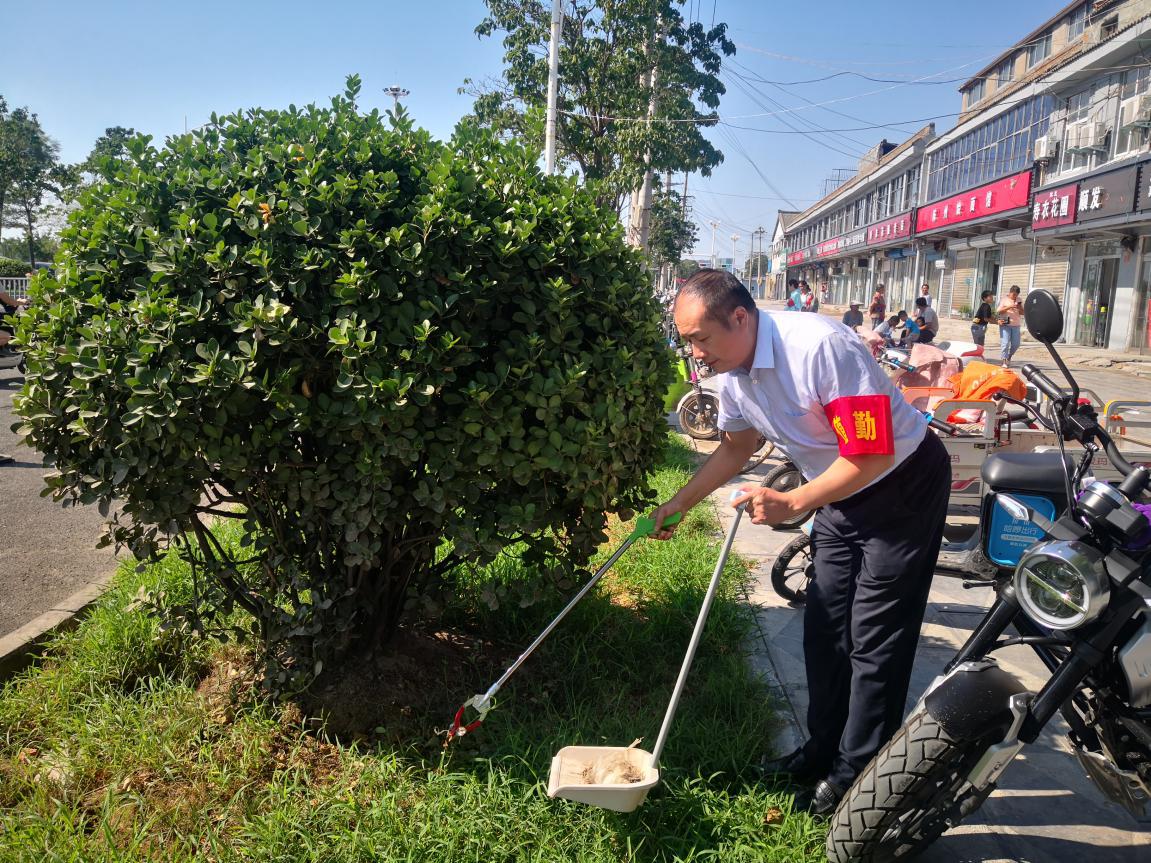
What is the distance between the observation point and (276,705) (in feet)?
9.60

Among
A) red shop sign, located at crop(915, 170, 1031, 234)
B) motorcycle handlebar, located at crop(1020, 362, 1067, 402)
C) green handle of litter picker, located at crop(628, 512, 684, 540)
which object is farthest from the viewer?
red shop sign, located at crop(915, 170, 1031, 234)

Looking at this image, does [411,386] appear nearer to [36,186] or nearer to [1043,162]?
[1043,162]

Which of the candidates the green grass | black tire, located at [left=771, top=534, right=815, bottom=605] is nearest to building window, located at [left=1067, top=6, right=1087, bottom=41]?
black tire, located at [left=771, top=534, right=815, bottom=605]

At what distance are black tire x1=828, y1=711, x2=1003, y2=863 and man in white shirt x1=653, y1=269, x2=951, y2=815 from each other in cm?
33

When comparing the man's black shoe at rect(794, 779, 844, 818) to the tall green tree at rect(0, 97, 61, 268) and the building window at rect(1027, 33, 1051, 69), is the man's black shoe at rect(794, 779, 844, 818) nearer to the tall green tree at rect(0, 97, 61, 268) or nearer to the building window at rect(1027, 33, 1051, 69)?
the building window at rect(1027, 33, 1051, 69)

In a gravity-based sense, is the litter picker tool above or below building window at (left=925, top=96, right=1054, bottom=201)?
below

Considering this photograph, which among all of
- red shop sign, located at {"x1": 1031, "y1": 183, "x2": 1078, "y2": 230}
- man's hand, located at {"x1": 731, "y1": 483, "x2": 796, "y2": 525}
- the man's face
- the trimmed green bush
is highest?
red shop sign, located at {"x1": 1031, "y1": 183, "x2": 1078, "y2": 230}

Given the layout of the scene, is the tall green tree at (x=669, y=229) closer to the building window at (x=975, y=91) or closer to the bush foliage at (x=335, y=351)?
the building window at (x=975, y=91)

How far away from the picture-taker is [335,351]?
2428mm

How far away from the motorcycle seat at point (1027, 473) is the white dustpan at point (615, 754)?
0.87 meters

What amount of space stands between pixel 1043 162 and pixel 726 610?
27.0m

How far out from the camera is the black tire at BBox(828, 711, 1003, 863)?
2092 mm

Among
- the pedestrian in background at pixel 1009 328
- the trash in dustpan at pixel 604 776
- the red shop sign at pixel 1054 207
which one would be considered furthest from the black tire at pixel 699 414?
the red shop sign at pixel 1054 207

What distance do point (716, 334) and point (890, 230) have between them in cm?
4254
